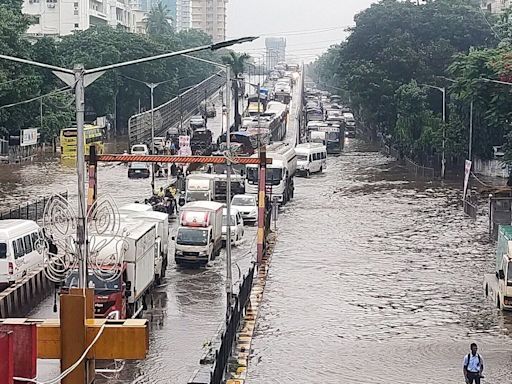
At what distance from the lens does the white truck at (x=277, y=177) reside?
4500 cm

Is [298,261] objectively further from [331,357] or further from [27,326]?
[27,326]

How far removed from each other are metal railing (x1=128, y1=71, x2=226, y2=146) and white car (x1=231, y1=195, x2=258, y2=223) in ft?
91.0

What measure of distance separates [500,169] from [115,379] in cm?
4235

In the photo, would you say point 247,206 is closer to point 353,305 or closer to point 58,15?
point 353,305

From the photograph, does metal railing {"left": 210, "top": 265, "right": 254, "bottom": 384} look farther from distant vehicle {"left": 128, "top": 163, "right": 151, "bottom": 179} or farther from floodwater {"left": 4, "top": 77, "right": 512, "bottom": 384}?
distant vehicle {"left": 128, "top": 163, "right": 151, "bottom": 179}

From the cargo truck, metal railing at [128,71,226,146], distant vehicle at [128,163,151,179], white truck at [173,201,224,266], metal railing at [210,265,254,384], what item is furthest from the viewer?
metal railing at [128,71,226,146]

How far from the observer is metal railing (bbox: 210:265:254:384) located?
1577 cm

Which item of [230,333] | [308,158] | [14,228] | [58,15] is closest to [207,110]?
[58,15]

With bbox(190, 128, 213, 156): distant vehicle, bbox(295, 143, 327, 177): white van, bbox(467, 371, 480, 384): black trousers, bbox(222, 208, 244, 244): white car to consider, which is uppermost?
bbox(190, 128, 213, 156): distant vehicle

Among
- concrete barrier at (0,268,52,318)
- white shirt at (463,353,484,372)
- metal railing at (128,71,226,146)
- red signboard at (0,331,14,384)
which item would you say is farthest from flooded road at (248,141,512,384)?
metal railing at (128,71,226,146)

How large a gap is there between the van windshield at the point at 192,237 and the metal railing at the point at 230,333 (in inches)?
204

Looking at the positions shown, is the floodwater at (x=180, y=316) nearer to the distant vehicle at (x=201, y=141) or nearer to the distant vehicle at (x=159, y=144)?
the distant vehicle at (x=159, y=144)

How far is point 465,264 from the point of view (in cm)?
3072

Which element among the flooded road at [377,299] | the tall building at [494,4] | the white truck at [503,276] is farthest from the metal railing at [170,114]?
the white truck at [503,276]
